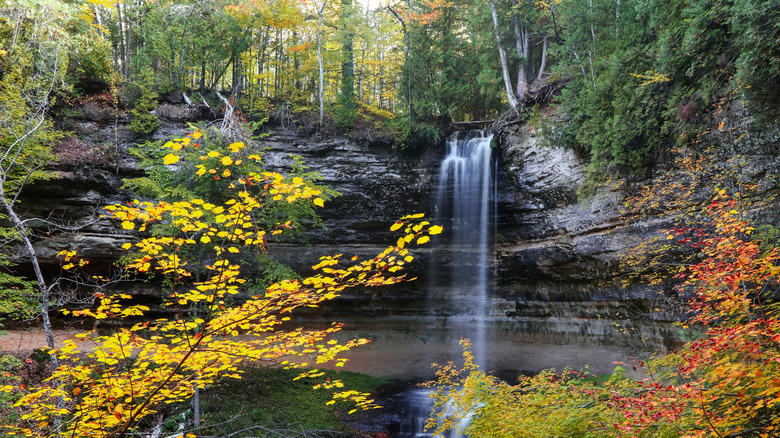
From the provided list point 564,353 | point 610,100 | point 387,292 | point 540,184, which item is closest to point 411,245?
point 387,292

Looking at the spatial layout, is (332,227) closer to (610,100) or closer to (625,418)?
(610,100)

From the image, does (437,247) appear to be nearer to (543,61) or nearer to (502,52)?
(502,52)

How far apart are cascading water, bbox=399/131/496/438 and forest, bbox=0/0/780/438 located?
1.23 meters

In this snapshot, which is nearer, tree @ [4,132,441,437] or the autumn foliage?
tree @ [4,132,441,437]

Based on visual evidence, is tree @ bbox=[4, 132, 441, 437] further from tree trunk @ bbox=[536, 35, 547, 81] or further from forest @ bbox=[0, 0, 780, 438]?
tree trunk @ bbox=[536, 35, 547, 81]

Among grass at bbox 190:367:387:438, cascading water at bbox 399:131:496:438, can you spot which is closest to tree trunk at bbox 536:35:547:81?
cascading water at bbox 399:131:496:438

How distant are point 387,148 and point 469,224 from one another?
4.45 metres

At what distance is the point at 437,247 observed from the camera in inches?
628

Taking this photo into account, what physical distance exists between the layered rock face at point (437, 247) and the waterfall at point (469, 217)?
10.8 inches

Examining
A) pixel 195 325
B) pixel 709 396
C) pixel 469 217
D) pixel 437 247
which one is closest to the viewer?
pixel 195 325

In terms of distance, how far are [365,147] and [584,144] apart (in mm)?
7801

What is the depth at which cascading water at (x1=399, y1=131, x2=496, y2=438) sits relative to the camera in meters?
14.8

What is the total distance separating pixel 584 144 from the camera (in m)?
11.5

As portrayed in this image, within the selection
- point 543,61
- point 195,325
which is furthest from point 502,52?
point 195,325
